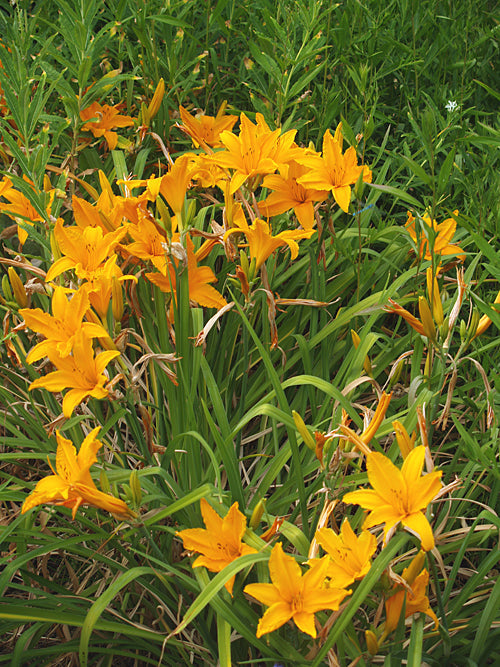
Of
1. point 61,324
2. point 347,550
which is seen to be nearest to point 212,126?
point 61,324

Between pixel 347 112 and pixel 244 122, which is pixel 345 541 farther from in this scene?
pixel 347 112

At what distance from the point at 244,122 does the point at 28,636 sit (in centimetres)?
125

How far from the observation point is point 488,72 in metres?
2.63

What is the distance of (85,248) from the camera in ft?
4.58

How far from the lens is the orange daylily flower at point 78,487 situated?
1070mm

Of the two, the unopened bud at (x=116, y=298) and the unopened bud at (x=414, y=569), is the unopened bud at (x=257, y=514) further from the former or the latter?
the unopened bud at (x=116, y=298)

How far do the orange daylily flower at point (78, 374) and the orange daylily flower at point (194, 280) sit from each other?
0.98ft

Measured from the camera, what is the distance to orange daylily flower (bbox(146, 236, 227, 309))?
4.81 ft

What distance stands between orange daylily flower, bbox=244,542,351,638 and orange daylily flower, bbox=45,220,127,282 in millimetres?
730

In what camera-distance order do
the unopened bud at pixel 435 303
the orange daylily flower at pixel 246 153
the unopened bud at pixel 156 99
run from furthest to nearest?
the unopened bud at pixel 156 99
the orange daylily flower at pixel 246 153
the unopened bud at pixel 435 303

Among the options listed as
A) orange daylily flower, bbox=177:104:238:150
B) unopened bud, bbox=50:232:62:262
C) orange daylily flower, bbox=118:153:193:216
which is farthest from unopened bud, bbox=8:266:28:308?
orange daylily flower, bbox=177:104:238:150

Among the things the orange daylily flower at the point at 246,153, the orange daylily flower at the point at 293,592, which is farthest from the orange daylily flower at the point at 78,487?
the orange daylily flower at the point at 246,153

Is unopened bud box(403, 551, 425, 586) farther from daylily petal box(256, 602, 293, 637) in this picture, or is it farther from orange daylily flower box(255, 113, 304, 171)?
orange daylily flower box(255, 113, 304, 171)

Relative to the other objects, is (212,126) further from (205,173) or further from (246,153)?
(246,153)
